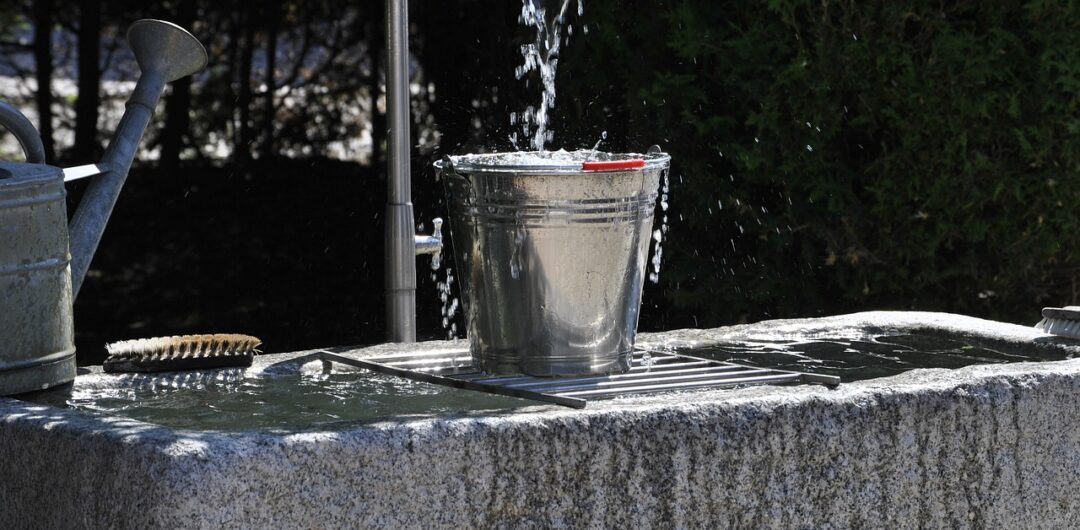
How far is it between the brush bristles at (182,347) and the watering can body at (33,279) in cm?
22

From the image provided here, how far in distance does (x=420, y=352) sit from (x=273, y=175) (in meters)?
4.84

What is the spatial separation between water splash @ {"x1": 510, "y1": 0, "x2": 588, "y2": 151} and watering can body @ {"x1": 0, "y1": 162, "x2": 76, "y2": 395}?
266 cm

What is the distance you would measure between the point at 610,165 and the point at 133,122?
3.44 feet

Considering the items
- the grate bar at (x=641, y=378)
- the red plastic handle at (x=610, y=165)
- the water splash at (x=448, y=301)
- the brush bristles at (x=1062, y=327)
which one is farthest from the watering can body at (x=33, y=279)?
the water splash at (x=448, y=301)

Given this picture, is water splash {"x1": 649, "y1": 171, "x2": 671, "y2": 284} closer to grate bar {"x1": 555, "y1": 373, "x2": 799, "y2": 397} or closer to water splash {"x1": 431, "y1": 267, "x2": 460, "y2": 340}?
water splash {"x1": 431, "y1": 267, "x2": 460, "y2": 340}

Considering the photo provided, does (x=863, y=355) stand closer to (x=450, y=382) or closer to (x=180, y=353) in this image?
(x=450, y=382)

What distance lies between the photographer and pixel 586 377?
2.58 m

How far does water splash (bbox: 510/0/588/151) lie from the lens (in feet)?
17.3

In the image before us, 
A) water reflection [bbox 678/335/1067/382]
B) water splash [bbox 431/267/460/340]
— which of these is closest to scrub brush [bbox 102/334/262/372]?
water reflection [bbox 678/335/1067/382]

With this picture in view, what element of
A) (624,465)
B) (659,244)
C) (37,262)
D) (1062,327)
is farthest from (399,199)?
(659,244)

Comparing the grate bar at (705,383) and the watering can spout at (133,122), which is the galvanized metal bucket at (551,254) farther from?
the watering can spout at (133,122)

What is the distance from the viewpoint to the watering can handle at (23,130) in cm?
259

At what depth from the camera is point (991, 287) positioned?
5.01 meters

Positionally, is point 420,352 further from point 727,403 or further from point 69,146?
point 69,146
